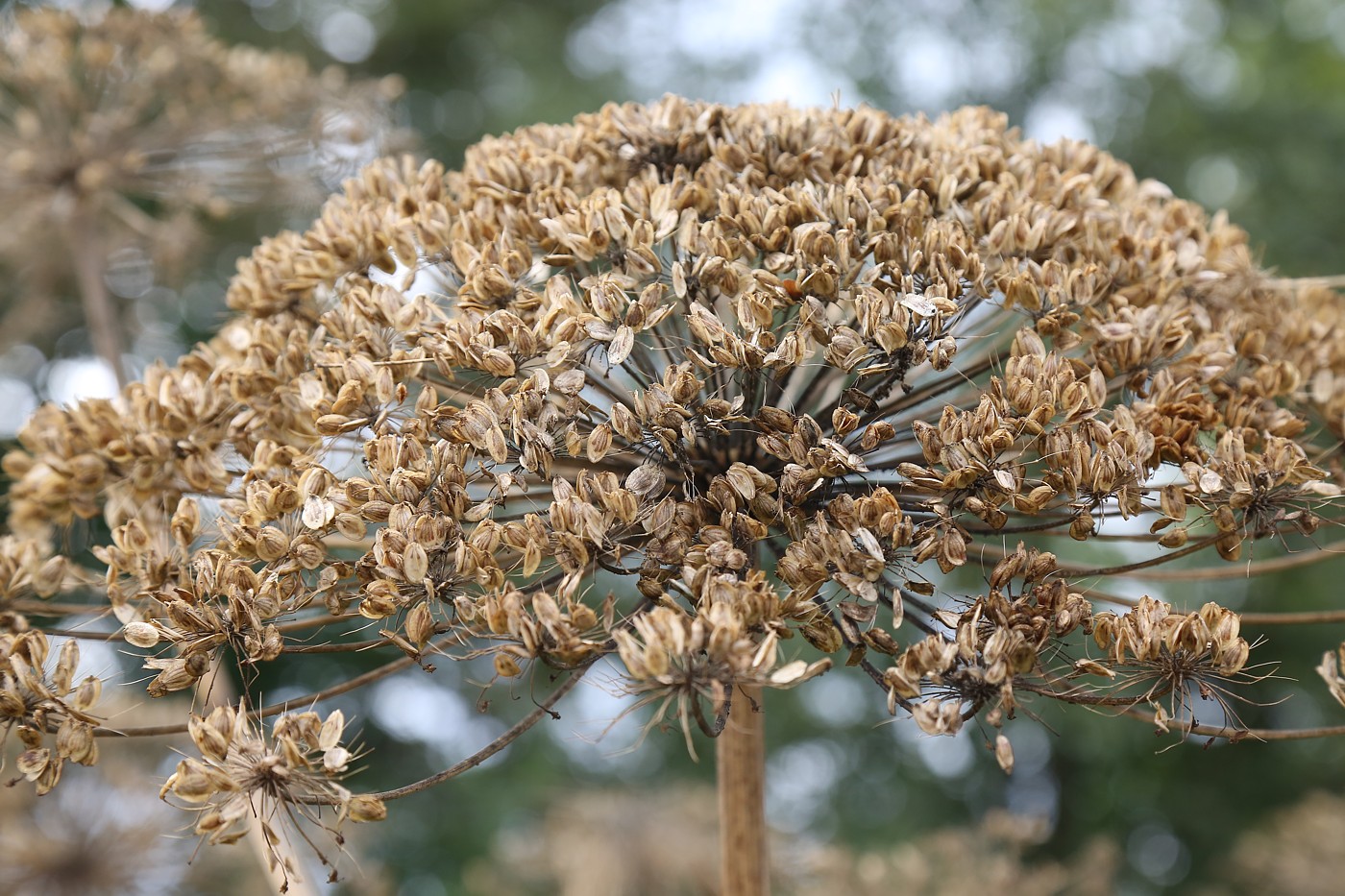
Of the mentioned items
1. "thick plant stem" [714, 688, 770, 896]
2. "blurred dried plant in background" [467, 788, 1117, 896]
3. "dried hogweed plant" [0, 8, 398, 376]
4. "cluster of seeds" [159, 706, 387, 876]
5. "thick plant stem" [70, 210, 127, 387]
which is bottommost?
"blurred dried plant in background" [467, 788, 1117, 896]

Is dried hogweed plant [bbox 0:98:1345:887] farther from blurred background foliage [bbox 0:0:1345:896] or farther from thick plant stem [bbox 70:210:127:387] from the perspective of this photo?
blurred background foliage [bbox 0:0:1345:896]

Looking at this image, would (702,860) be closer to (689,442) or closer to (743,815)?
(743,815)

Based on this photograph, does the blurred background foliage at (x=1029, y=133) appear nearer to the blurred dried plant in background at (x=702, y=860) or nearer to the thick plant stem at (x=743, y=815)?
the blurred dried plant in background at (x=702, y=860)

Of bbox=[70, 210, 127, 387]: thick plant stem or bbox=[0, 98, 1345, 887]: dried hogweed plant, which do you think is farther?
bbox=[70, 210, 127, 387]: thick plant stem

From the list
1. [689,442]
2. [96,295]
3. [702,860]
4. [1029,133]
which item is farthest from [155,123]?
[1029,133]

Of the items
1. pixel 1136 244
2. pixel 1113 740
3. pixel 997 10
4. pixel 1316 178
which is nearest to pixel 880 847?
pixel 1113 740

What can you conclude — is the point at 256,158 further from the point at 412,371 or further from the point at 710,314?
the point at 710,314

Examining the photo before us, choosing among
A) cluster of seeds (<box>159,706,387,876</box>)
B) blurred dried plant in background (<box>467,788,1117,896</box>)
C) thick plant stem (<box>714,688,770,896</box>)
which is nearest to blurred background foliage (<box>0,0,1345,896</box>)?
blurred dried plant in background (<box>467,788,1117,896</box>)
